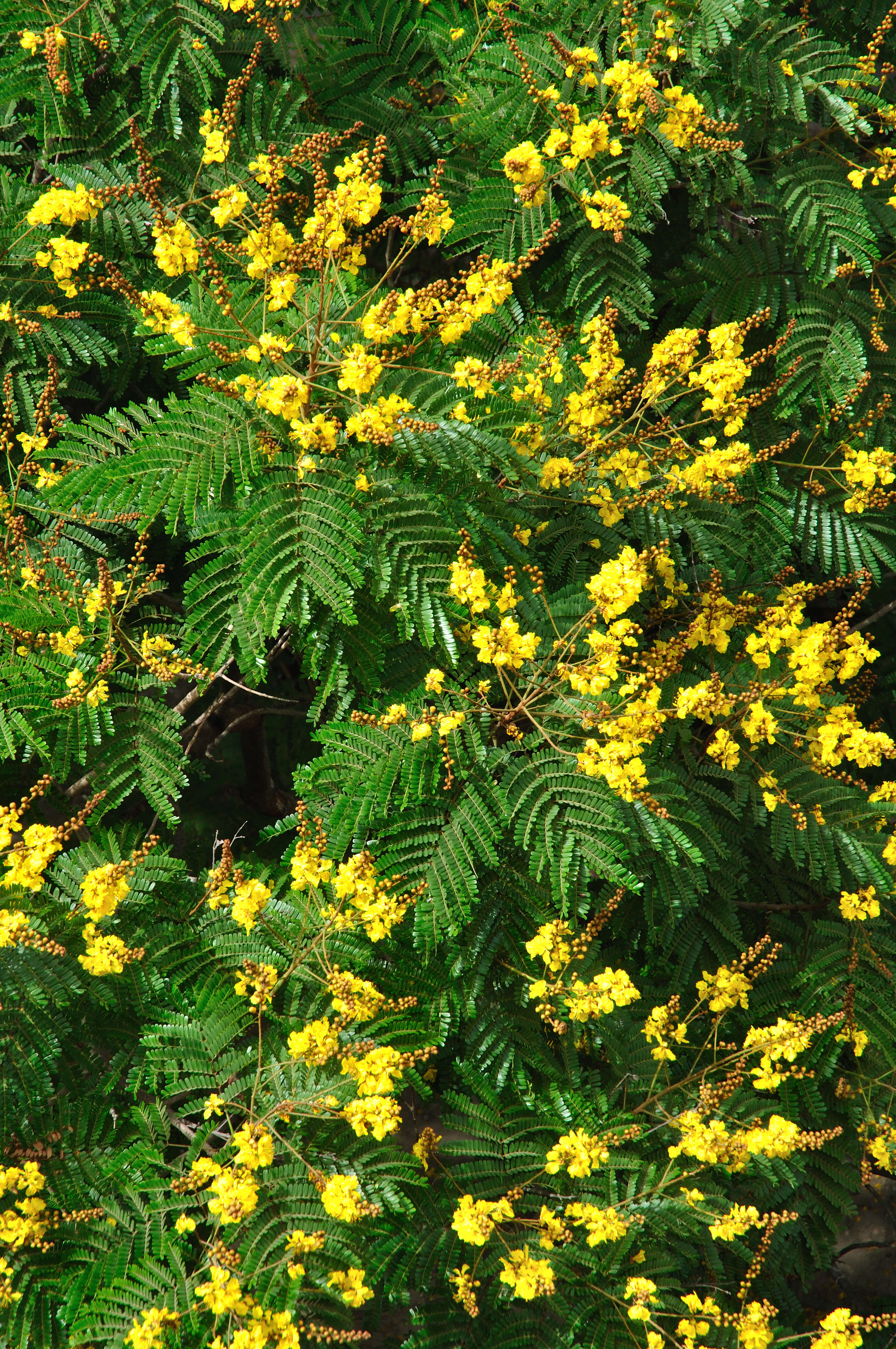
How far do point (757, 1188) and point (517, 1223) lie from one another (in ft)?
3.17

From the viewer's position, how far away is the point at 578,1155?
9.73 ft

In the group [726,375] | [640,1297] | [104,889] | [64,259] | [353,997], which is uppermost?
[64,259]

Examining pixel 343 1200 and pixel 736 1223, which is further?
pixel 736 1223

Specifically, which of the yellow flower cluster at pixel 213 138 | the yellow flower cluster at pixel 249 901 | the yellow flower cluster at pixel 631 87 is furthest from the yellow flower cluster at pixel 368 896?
the yellow flower cluster at pixel 631 87

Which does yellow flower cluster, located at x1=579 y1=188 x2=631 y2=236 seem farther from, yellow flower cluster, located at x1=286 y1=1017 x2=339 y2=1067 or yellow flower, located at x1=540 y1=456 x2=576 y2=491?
yellow flower cluster, located at x1=286 y1=1017 x2=339 y2=1067

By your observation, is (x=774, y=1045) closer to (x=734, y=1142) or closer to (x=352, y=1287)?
(x=734, y=1142)

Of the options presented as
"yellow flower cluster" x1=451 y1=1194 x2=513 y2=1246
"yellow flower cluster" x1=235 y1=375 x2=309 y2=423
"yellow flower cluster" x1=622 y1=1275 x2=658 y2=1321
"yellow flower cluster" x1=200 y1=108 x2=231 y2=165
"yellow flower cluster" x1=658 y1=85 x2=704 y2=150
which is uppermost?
"yellow flower cluster" x1=200 y1=108 x2=231 y2=165

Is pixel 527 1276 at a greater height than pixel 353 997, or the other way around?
pixel 353 997

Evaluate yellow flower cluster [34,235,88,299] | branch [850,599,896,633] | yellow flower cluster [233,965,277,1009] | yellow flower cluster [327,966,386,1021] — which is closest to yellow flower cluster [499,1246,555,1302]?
yellow flower cluster [327,966,386,1021]

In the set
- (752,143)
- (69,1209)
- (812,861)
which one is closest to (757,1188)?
(812,861)

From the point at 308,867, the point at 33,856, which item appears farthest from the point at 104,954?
the point at 308,867

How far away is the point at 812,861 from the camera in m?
3.39

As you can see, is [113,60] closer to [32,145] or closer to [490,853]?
[32,145]

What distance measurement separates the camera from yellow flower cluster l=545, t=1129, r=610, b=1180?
296 centimetres
